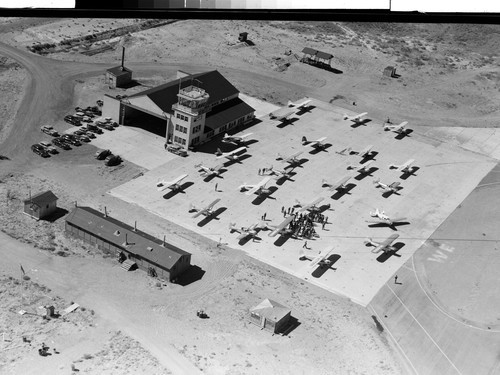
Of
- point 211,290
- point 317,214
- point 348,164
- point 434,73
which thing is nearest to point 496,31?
point 434,73

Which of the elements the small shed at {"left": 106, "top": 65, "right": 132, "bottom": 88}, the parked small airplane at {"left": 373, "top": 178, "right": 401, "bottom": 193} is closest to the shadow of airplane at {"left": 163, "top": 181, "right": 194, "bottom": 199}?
the parked small airplane at {"left": 373, "top": 178, "right": 401, "bottom": 193}

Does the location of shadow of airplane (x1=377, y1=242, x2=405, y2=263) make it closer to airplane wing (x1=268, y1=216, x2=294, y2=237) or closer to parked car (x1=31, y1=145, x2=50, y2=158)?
airplane wing (x1=268, y1=216, x2=294, y2=237)

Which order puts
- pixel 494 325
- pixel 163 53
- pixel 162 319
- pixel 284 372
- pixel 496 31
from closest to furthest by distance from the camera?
1. pixel 284 372
2. pixel 162 319
3. pixel 494 325
4. pixel 163 53
5. pixel 496 31

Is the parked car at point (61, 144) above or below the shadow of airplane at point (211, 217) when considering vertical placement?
above

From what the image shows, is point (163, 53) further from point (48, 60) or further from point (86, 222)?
point (86, 222)

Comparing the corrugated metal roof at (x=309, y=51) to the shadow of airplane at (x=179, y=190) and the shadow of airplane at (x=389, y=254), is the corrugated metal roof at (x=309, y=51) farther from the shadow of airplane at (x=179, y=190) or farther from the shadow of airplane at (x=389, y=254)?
the shadow of airplane at (x=389, y=254)

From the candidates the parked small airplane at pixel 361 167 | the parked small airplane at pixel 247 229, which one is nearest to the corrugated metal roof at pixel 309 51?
the parked small airplane at pixel 361 167

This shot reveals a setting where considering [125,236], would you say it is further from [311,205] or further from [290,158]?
[290,158]
